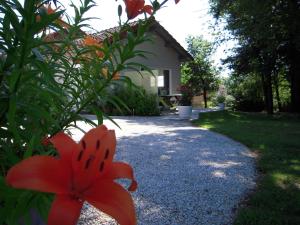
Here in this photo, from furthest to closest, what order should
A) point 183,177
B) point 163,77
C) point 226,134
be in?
point 163,77, point 226,134, point 183,177

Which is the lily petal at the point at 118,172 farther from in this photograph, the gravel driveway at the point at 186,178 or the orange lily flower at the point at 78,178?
the gravel driveway at the point at 186,178

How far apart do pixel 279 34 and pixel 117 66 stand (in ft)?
40.8

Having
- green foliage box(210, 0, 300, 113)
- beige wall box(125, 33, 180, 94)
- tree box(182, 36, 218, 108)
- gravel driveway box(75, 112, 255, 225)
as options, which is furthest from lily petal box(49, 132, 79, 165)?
tree box(182, 36, 218, 108)

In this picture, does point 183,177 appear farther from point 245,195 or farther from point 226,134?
point 226,134

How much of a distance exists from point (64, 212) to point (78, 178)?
0.06 meters

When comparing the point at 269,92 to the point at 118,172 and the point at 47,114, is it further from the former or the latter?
the point at 118,172

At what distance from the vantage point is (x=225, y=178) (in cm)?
422

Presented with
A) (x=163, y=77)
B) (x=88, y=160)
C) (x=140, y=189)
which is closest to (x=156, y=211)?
(x=140, y=189)

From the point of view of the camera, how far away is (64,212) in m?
0.43

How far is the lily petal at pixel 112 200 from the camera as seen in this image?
18.3 inches

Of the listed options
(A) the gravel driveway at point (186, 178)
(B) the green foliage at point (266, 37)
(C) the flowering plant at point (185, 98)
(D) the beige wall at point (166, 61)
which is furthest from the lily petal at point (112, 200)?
(D) the beige wall at point (166, 61)

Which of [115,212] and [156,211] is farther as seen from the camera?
[156,211]

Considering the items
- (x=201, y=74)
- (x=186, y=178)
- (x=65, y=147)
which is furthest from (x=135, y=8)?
(x=201, y=74)

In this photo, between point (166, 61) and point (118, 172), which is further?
point (166, 61)
